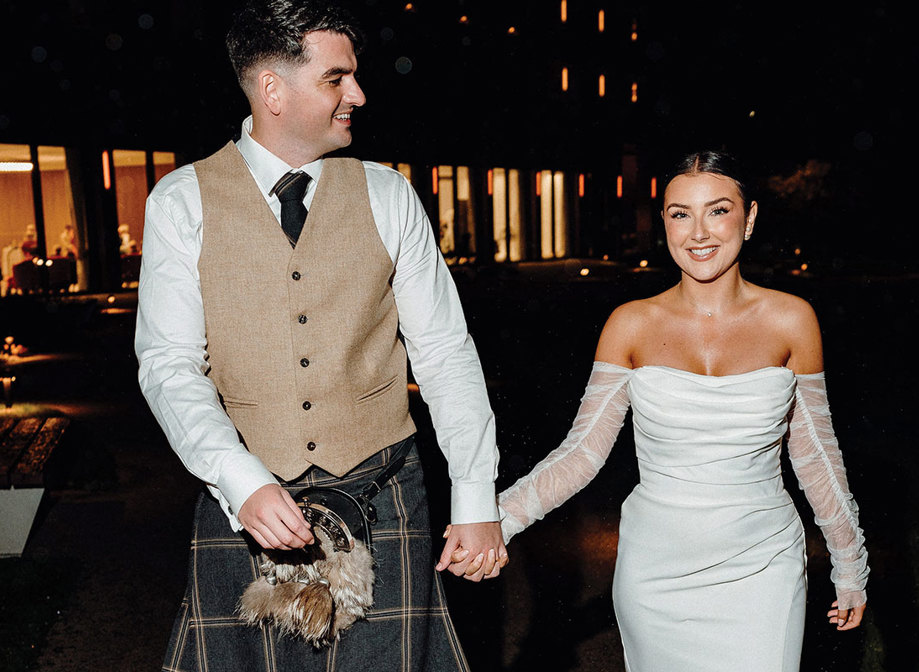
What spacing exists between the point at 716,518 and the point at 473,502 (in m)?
0.78

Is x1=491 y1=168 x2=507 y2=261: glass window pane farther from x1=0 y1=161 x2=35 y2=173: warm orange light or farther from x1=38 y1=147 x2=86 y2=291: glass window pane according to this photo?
x1=0 y1=161 x2=35 y2=173: warm orange light

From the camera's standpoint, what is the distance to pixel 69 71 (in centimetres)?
2000

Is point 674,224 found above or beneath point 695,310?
above

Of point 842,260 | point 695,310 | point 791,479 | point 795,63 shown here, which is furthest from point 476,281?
point 695,310

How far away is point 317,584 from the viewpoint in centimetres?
229

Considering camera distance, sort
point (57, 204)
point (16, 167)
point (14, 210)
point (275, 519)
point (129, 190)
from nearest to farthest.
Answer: point (275, 519)
point (16, 167)
point (14, 210)
point (57, 204)
point (129, 190)

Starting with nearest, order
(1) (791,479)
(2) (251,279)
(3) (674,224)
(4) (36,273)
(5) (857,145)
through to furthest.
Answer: (2) (251,279), (3) (674,224), (1) (791,479), (4) (36,273), (5) (857,145)

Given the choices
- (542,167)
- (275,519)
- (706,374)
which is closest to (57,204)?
(542,167)

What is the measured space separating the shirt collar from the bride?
1105 mm

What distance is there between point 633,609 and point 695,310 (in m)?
0.95

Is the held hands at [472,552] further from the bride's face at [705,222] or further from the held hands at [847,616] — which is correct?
the held hands at [847,616]

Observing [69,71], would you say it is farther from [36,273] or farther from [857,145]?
[857,145]

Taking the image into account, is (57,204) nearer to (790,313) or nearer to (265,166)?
(265,166)

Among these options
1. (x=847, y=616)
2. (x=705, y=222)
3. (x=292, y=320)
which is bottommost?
(x=847, y=616)
